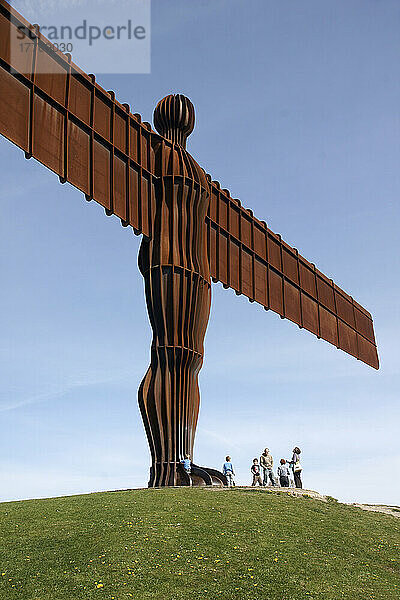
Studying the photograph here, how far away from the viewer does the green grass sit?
505 inches

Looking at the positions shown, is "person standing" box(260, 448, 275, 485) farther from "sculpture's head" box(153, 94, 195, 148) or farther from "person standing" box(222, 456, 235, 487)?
"sculpture's head" box(153, 94, 195, 148)

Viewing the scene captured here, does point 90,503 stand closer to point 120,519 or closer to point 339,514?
point 120,519

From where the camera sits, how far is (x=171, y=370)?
22.9m

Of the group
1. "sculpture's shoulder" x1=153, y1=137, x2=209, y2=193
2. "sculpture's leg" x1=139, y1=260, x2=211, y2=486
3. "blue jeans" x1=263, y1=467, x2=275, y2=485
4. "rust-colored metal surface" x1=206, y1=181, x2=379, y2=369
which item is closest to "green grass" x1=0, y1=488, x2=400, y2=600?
"sculpture's leg" x1=139, y1=260, x2=211, y2=486

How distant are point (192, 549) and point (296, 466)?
10509mm

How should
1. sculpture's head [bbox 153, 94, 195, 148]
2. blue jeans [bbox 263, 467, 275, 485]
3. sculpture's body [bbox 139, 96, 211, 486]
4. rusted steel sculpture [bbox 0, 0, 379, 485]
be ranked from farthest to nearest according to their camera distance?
1. sculpture's head [bbox 153, 94, 195, 148]
2. blue jeans [bbox 263, 467, 275, 485]
3. sculpture's body [bbox 139, 96, 211, 486]
4. rusted steel sculpture [bbox 0, 0, 379, 485]

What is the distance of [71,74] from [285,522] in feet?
51.0

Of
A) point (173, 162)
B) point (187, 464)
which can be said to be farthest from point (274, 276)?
point (187, 464)

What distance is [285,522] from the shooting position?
1691 centimetres

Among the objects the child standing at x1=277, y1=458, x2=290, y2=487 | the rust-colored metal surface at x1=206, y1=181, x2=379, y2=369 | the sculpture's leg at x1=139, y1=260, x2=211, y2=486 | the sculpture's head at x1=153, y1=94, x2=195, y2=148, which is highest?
the sculpture's head at x1=153, y1=94, x2=195, y2=148

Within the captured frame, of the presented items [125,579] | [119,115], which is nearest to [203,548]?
[125,579]

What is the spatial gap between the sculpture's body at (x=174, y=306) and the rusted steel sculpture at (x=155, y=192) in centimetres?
4

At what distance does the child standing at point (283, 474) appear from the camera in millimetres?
23812

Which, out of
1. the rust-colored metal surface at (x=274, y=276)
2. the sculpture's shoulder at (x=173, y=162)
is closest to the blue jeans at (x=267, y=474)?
the rust-colored metal surface at (x=274, y=276)
